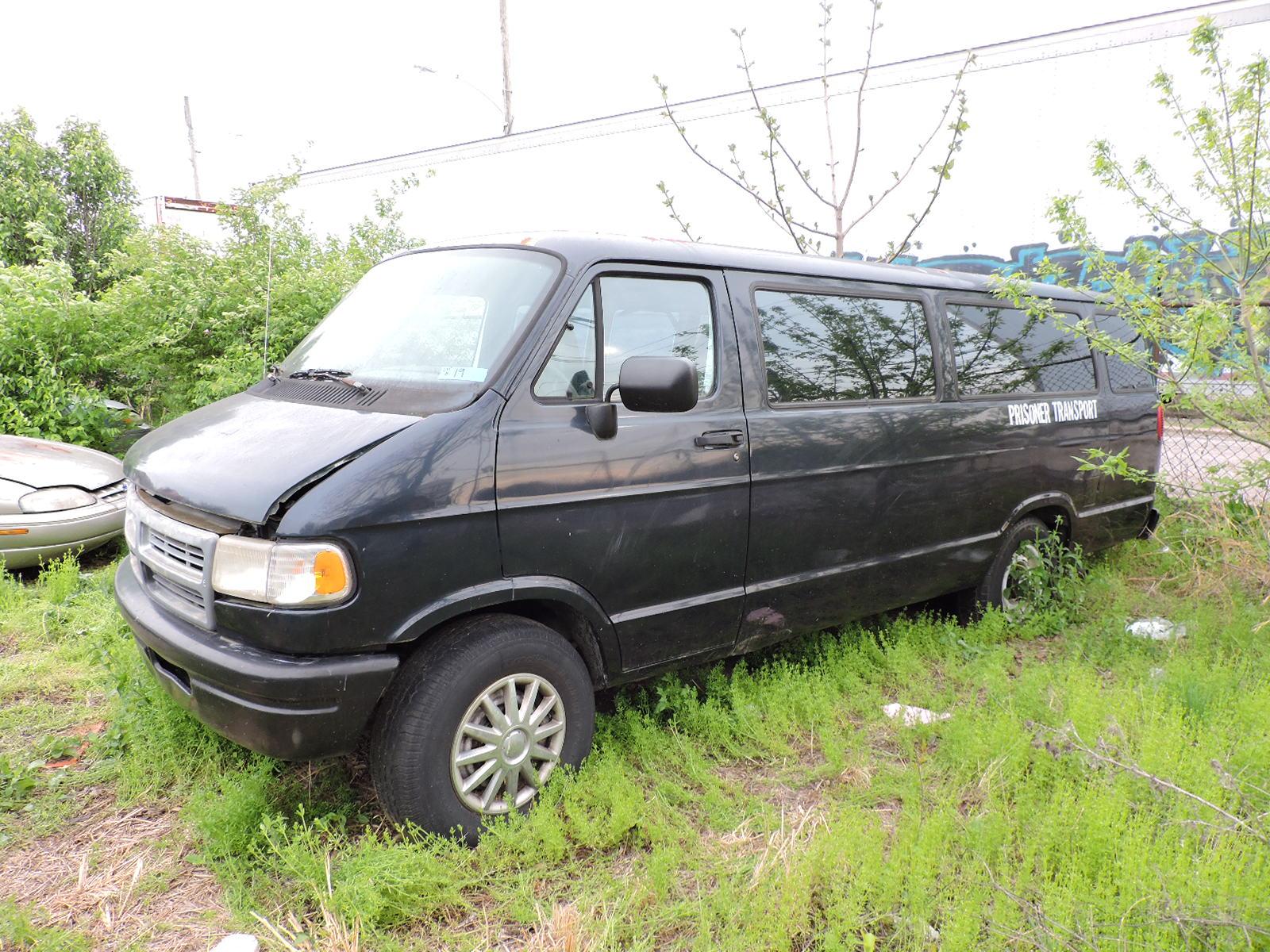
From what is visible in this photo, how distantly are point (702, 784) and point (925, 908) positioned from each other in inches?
39.7

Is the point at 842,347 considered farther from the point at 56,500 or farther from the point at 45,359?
the point at 45,359

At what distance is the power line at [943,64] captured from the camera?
716 centimetres

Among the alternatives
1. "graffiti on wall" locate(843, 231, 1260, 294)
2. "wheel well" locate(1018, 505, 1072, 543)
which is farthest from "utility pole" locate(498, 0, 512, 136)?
"wheel well" locate(1018, 505, 1072, 543)

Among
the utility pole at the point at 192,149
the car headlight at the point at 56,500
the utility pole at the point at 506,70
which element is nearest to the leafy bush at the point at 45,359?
the car headlight at the point at 56,500

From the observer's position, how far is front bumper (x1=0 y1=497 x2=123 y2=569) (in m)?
5.21

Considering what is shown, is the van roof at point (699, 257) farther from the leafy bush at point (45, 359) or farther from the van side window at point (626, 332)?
the leafy bush at point (45, 359)

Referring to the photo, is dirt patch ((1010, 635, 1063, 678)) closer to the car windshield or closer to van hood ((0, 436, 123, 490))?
the car windshield

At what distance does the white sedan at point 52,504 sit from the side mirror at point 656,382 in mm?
3955

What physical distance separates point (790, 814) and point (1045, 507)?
113 inches

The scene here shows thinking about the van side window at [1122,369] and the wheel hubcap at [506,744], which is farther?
the van side window at [1122,369]

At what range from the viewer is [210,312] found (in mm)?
7465

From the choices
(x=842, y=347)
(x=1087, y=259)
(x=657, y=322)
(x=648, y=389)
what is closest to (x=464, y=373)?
(x=648, y=389)

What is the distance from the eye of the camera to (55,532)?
17.5 ft

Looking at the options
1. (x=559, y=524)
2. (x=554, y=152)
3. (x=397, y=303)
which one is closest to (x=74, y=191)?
(x=554, y=152)
